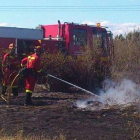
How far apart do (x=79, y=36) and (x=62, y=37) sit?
75cm

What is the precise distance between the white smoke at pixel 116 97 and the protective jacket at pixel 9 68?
103 inches

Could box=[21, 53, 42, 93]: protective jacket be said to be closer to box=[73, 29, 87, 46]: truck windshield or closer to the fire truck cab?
the fire truck cab

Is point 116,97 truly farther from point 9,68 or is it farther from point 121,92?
point 9,68

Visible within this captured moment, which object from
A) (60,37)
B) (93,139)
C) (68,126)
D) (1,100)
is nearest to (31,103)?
(1,100)

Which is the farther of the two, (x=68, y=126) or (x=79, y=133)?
(x=68, y=126)

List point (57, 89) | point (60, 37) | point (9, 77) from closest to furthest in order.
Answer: point (9, 77) → point (57, 89) → point (60, 37)

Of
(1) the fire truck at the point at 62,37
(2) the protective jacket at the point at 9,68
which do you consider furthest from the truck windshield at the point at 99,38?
(2) the protective jacket at the point at 9,68

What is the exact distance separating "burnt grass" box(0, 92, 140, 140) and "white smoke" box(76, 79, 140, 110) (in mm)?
522

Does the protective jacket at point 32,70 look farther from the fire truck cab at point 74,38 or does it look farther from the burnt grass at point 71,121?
the fire truck cab at point 74,38

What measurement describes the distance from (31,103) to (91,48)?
512cm

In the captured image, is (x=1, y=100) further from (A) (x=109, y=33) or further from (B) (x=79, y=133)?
(A) (x=109, y=33)

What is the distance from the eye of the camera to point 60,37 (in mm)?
18797

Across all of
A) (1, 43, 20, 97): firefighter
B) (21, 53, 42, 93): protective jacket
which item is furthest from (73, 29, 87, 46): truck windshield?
(21, 53, 42, 93): protective jacket

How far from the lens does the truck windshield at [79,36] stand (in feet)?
60.0
